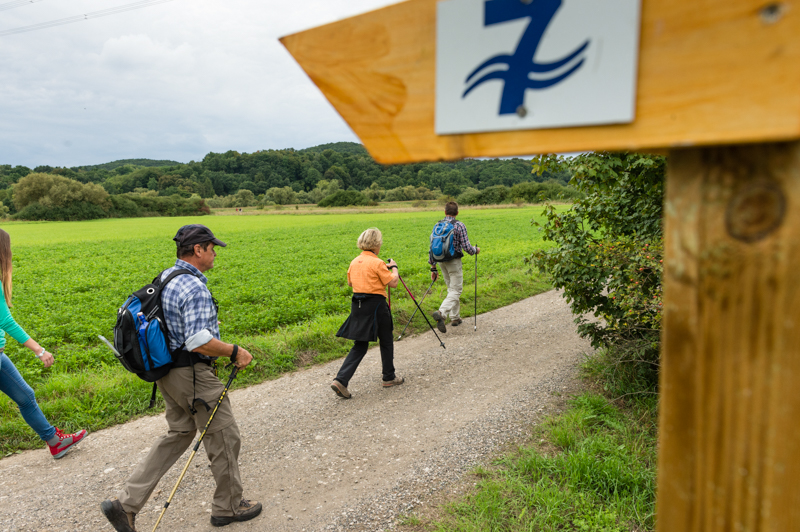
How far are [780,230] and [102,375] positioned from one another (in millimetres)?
7990

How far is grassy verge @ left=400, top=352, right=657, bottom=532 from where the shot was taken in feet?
11.7

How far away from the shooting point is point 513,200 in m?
68.7

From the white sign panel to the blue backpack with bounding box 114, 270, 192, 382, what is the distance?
3401 millimetres

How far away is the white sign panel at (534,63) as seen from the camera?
91cm

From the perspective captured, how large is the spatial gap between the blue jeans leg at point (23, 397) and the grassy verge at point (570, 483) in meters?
3.97

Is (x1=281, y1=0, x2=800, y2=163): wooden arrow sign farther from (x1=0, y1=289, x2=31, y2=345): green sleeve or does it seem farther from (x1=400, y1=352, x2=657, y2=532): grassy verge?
(x1=0, y1=289, x2=31, y2=345): green sleeve

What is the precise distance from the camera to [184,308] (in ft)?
12.3

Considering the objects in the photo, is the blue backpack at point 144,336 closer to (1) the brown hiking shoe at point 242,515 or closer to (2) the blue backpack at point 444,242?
(1) the brown hiking shoe at point 242,515

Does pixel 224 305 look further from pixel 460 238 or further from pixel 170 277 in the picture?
pixel 170 277

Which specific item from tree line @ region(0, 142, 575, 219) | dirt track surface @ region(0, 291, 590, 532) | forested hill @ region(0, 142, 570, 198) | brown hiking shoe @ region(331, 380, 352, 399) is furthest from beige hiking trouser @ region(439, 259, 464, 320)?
forested hill @ region(0, 142, 570, 198)

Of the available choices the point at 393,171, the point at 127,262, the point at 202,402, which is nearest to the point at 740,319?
the point at 202,402

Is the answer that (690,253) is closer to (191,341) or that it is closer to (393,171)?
(191,341)

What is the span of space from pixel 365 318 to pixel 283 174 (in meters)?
112

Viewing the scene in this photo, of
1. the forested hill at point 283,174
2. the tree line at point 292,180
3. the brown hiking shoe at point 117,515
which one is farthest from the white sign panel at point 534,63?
the forested hill at point 283,174
